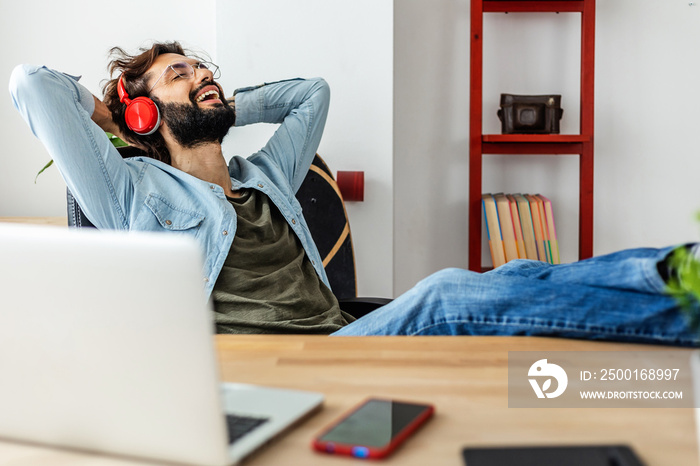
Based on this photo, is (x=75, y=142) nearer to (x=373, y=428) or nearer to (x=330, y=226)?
(x=330, y=226)

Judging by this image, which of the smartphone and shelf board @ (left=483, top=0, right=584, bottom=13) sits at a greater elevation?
shelf board @ (left=483, top=0, right=584, bottom=13)

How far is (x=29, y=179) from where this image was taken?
8.12 ft

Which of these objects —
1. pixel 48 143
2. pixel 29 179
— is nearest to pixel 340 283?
pixel 48 143

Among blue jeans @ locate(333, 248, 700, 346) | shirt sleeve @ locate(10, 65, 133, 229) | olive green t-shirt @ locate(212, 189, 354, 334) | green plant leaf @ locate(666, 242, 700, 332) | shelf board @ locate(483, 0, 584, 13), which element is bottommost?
olive green t-shirt @ locate(212, 189, 354, 334)

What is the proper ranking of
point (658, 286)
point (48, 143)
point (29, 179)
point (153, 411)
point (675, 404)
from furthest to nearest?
1. point (29, 179)
2. point (48, 143)
3. point (658, 286)
4. point (675, 404)
5. point (153, 411)

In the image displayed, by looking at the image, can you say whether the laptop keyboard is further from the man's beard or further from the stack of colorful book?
the stack of colorful book

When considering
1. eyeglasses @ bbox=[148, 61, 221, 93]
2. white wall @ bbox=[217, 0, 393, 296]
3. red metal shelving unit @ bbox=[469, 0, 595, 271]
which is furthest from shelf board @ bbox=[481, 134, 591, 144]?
eyeglasses @ bbox=[148, 61, 221, 93]

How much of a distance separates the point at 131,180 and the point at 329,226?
72 cm

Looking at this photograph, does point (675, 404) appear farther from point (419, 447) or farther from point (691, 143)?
point (691, 143)

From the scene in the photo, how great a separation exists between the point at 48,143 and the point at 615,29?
2143 mm

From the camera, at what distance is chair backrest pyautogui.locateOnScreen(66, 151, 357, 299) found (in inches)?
78.1

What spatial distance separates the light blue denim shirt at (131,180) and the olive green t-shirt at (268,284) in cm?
3

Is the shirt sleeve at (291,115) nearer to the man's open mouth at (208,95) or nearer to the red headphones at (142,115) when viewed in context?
the man's open mouth at (208,95)

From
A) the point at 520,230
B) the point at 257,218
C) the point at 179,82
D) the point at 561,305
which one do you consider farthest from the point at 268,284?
the point at 520,230
